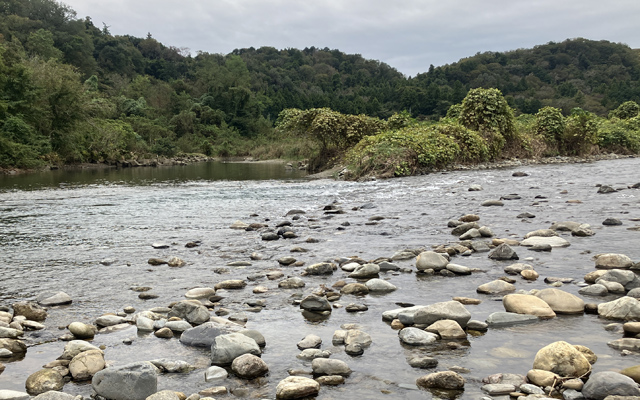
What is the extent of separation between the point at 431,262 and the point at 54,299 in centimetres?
377

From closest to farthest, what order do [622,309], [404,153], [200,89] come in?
[622,309] < [404,153] < [200,89]

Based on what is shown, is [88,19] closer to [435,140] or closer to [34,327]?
[435,140]

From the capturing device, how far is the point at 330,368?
2.91 meters

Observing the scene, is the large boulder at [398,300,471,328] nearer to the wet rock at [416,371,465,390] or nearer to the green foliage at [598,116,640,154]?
the wet rock at [416,371,465,390]

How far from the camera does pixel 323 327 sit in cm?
374

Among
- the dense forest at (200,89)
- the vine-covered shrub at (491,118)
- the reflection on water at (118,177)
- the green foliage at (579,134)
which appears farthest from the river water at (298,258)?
the dense forest at (200,89)

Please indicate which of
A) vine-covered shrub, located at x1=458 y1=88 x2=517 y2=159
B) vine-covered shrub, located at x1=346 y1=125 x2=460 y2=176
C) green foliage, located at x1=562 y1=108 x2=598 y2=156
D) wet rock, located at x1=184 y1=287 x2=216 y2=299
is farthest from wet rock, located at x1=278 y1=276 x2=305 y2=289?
green foliage, located at x1=562 y1=108 x2=598 y2=156

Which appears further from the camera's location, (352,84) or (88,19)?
(352,84)

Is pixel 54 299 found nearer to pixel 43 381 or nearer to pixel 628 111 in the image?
pixel 43 381

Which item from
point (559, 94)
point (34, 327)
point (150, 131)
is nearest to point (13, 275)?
point (34, 327)

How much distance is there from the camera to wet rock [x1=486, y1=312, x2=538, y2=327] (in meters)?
3.61

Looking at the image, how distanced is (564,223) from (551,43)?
12810 cm

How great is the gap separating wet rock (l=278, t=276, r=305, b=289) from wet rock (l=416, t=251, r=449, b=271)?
4.39 ft

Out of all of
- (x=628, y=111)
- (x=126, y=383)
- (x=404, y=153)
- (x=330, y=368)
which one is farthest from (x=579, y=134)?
(x=126, y=383)
